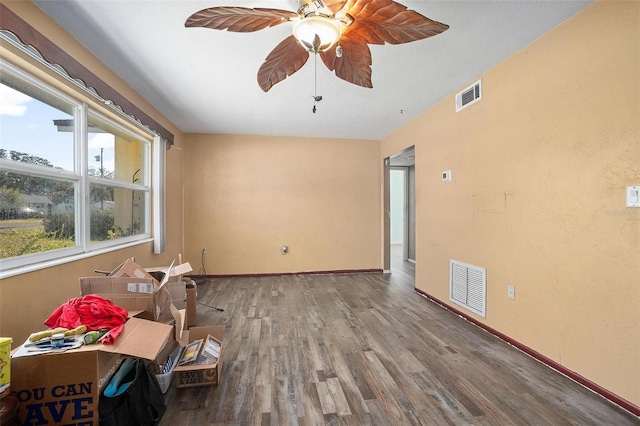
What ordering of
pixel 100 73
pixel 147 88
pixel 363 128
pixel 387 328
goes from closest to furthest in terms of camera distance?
pixel 100 73, pixel 387 328, pixel 147 88, pixel 363 128

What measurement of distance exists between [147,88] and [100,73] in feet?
1.80

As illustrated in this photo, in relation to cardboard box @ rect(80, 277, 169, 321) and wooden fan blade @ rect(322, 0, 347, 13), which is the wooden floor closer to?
cardboard box @ rect(80, 277, 169, 321)

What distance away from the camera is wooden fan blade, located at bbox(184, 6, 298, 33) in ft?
4.28

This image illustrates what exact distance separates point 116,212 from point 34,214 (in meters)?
1.04

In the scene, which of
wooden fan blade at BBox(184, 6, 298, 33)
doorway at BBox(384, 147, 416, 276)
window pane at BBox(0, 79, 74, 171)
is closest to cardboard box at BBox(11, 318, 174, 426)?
window pane at BBox(0, 79, 74, 171)

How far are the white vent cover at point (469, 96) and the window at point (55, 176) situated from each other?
3608mm

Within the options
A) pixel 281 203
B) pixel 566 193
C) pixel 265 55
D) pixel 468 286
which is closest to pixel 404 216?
pixel 281 203

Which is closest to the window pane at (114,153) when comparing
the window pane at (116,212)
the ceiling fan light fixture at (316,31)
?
the window pane at (116,212)

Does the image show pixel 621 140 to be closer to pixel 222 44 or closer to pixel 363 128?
pixel 222 44

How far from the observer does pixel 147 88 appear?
289 centimetres

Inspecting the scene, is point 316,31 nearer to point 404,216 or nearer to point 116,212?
point 116,212

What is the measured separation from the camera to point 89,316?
150 cm

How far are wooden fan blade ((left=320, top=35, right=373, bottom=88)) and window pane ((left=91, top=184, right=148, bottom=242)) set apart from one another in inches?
94.6

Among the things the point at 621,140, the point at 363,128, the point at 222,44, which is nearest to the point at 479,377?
the point at 621,140
